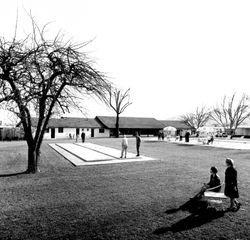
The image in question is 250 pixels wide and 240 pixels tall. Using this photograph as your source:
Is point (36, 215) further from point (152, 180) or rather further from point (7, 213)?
point (152, 180)

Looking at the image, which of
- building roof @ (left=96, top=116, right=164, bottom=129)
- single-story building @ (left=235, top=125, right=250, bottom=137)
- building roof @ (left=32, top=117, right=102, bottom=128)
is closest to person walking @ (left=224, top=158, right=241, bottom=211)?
building roof @ (left=32, top=117, right=102, bottom=128)

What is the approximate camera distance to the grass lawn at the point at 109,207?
175 inches

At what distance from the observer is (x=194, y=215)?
17.5 ft

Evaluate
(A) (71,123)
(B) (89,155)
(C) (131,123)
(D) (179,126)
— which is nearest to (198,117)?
(D) (179,126)

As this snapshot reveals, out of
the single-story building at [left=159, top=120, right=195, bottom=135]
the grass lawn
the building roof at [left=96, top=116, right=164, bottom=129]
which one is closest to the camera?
the grass lawn

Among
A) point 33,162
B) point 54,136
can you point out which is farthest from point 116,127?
point 33,162

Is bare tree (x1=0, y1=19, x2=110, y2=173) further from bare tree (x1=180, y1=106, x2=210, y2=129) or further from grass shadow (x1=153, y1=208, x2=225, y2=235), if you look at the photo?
bare tree (x1=180, y1=106, x2=210, y2=129)

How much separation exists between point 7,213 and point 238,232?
5.29 metres

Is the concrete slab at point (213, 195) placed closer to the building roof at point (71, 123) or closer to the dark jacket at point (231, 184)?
the dark jacket at point (231, 184)

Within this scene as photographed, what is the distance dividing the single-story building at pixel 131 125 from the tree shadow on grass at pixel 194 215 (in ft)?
140

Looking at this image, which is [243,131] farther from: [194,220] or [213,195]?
[194,220]

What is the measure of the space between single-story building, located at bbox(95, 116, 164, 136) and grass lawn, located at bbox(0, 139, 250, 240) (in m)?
39.4

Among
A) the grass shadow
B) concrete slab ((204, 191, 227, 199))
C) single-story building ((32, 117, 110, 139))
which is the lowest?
the grass shadow

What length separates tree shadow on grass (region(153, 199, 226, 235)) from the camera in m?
4.61
